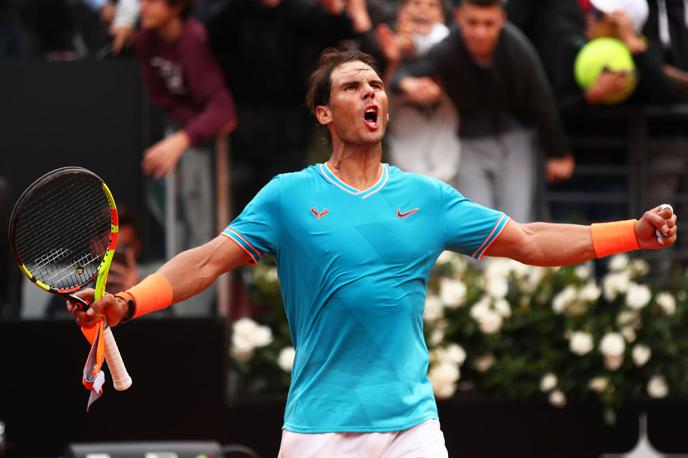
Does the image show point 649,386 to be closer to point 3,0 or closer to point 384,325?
point 384,325

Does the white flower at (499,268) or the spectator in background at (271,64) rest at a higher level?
the spectator in background at (271,64)

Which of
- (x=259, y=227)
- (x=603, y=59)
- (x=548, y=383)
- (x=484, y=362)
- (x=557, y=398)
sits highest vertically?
(x=603, y=59)

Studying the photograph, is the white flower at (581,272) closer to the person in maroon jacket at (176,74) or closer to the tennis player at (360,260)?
the person in maroon jacket at (176,74)

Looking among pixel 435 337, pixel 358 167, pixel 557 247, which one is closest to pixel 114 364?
pixel 358 167

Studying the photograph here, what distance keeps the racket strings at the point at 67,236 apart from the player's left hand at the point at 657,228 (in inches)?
76.6

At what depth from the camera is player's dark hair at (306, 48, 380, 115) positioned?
5367 millimetres

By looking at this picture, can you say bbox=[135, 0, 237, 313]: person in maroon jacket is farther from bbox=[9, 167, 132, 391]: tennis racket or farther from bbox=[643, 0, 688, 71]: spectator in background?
bbox=[9, 167, 132, 391]: tennis racket

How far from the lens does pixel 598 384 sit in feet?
28.2

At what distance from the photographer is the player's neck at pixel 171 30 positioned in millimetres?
8555

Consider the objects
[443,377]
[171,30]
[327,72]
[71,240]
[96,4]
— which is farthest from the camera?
[96,4]

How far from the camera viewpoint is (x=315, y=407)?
5055 mm

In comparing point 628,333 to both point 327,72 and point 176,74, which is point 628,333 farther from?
point 327,72

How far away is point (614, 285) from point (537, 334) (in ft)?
1.84

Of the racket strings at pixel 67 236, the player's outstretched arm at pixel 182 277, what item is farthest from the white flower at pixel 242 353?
the player's outstretched arm at pixel 182 277
